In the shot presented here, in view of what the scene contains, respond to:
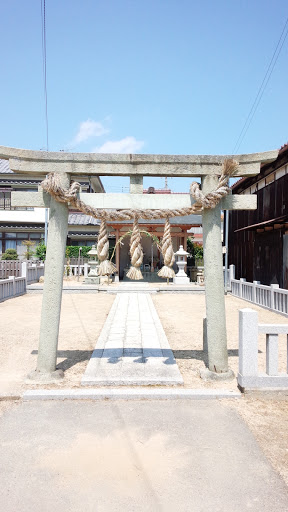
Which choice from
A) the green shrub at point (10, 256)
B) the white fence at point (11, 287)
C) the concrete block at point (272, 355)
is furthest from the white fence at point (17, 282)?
the concrete block at point (272, 355)

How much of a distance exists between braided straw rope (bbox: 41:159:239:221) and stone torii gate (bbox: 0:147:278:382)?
112 mm

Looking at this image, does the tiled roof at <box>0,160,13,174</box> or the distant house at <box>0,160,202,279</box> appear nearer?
the distant house at <box>0,160,202,279</box>

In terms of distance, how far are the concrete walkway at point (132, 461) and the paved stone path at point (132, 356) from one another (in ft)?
2.18

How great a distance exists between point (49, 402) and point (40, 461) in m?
1.26

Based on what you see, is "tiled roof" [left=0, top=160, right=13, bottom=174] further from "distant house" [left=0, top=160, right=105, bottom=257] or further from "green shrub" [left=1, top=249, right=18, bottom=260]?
"green shrub" [left=1, top=249, right=18, bottom=260]

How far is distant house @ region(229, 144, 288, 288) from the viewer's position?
12.3 metres

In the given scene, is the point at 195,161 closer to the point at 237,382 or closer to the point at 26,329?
the point at 237,382

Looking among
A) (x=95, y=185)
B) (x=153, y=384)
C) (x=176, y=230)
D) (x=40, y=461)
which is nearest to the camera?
(x=40, y=461)

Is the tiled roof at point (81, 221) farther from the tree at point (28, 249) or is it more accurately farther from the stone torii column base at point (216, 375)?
the stone torii column base at point (216, 375)

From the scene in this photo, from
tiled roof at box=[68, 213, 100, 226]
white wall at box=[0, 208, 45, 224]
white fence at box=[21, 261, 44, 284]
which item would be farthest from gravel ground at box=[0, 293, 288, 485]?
white wall at box=[0, 208, 45, 224]

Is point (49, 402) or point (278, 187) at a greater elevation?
point (278, 187)

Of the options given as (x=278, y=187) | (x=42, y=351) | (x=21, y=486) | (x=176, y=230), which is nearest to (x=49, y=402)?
(x=42, y=351)

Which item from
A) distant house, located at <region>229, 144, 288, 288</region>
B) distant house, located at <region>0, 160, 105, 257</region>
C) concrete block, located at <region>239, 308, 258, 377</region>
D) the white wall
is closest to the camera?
concrete block, located at <region>239, 308, 258, 377</region>

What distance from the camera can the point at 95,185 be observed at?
5637mm
